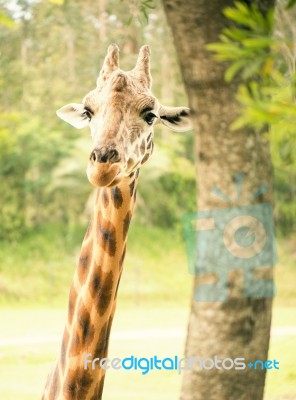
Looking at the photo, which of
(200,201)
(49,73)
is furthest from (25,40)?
(200,201)

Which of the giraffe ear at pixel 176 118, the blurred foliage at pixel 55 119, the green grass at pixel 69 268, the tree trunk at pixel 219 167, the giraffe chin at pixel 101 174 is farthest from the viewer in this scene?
the blurred foliage at pixel 55 119

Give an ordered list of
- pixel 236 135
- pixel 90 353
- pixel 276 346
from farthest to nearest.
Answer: pixel 276 346 → pixel 236 135 → pixel 90 353

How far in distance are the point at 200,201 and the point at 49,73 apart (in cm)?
1359

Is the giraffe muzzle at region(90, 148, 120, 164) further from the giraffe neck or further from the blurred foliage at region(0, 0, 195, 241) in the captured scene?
the blurred foliage at region(0, 0, 195, 241)

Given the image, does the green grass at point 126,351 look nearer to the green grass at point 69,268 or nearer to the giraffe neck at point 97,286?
the green grass at point 69,268

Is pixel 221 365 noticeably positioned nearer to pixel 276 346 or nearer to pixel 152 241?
pixel 276 346

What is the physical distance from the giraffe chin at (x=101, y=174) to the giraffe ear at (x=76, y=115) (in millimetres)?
639

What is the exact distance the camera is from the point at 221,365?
3.12 metres

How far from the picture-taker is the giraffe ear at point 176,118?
8.98 feet

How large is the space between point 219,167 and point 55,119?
14230mm

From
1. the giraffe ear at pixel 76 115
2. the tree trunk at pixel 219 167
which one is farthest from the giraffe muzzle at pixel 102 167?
the tree trunk at pixel 219 167

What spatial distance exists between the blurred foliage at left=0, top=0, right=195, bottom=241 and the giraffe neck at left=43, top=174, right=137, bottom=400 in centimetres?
1235

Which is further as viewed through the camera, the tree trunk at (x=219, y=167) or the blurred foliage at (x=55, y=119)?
the blurred foliage at (x=55, y=119)

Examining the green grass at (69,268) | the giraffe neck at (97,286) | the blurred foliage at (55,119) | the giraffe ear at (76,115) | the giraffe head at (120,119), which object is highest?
the blurred foliage at (55,119)
